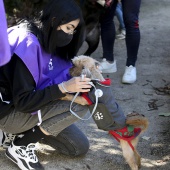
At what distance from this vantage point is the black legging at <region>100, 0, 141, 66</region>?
4.00 metres

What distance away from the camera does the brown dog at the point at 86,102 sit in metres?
2.49

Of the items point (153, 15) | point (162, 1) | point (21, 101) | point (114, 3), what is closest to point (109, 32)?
point (114, 3)

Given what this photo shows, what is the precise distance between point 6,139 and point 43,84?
1.98ft

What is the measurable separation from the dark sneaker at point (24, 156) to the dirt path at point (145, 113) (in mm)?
98

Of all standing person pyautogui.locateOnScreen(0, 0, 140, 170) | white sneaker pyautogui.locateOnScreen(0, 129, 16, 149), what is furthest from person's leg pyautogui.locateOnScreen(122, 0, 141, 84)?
white sneaker pyautogui.locateOnScreen(0, 129, 16, 149)

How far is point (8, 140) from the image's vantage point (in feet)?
→ 9.34

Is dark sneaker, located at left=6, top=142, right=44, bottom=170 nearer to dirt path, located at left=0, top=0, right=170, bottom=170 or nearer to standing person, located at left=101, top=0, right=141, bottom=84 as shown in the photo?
dirt path, located at left=0, top=0, right=170, bottom=170

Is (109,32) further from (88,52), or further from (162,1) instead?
(162,1)

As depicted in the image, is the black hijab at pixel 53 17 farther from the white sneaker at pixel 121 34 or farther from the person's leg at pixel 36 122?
the white sneaker at pixel 121 34

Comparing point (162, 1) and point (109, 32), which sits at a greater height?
point (109, 32)

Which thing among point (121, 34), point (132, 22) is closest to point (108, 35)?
point (132, 22)

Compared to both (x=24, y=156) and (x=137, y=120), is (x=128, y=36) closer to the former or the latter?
(x=137, y=120)

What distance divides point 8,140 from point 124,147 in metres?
0.81

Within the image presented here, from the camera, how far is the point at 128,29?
4.10 m
